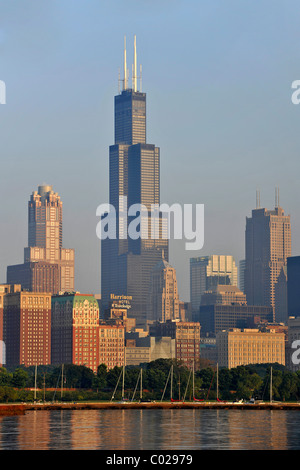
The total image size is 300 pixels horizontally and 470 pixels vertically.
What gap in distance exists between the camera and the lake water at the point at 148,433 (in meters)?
139

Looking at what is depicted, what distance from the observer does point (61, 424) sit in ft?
588

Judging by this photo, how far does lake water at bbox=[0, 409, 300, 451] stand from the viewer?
138625 millimetres

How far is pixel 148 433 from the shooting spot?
520 feet

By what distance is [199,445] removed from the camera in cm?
13950
